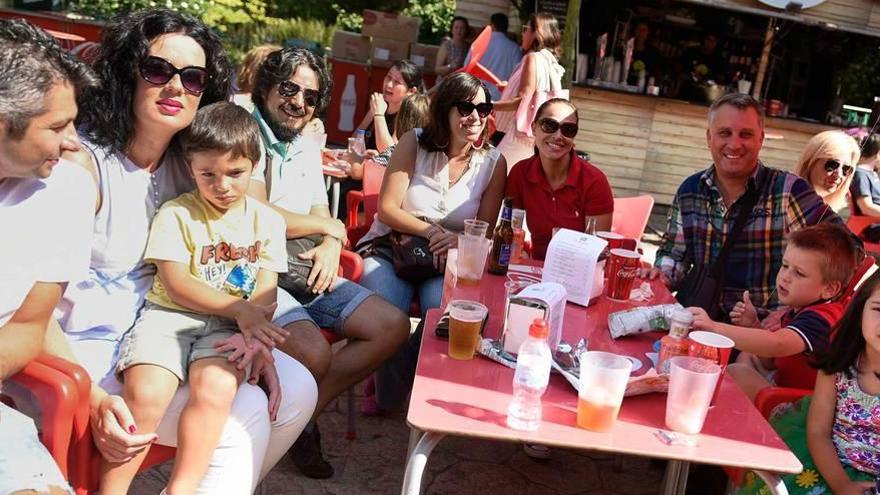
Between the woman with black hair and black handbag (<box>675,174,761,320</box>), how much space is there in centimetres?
163

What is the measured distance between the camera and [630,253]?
108 inches

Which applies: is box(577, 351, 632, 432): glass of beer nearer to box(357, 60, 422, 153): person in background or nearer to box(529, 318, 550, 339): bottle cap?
box(529, 318, 550, 339): bottle cap

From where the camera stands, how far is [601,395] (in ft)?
5.89

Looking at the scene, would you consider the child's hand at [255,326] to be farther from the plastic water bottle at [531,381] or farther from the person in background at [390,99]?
the person in background at [390,99]

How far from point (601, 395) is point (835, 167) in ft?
8.84

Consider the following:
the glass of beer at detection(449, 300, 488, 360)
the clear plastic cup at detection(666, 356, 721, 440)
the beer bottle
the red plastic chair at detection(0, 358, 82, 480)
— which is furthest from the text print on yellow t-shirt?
the clear plastic cup at detection(666, 356, 721, 440)

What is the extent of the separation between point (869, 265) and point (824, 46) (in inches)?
308

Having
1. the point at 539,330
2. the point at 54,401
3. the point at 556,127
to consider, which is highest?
the point at 556,127

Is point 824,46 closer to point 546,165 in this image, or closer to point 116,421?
point 546,165

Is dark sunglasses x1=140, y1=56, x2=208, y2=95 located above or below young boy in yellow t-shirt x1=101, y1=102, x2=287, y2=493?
above

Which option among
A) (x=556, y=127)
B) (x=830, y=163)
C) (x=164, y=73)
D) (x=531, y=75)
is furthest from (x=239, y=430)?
(x=531, y=75)

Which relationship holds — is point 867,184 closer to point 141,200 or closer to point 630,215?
point 630,215

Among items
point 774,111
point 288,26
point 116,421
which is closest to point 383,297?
point 116,421

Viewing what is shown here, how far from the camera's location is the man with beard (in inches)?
117
